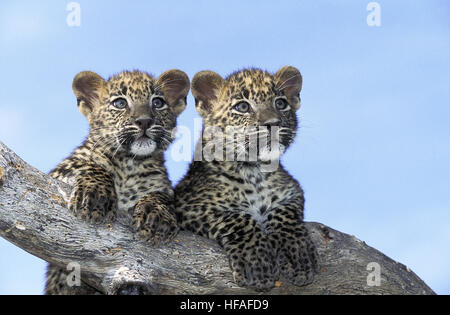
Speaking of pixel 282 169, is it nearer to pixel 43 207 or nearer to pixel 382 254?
pixel 382 254

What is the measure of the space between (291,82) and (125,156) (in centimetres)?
363

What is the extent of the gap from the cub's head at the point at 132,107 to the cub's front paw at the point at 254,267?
8.84 feet

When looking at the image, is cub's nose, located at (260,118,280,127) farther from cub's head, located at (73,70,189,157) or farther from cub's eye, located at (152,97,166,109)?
cub's eye, located at (152,97,166,109)

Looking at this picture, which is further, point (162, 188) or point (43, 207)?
point (162, 188)

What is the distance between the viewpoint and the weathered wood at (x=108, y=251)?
351 inches

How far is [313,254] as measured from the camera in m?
9.53

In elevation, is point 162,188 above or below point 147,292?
above

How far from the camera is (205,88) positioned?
11695mm

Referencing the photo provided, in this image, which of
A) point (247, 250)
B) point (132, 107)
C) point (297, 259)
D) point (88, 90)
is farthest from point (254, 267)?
point (88, 90)

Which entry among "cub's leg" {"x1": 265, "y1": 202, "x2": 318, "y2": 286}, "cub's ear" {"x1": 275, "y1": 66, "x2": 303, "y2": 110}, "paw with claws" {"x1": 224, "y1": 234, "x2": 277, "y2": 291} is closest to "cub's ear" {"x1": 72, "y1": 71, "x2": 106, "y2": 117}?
"cub's ear" {"x1": 275, "y1": 66, "x2": 303, "y2": 110}

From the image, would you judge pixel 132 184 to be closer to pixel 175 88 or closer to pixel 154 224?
pixel 154 224

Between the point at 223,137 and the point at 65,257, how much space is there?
11.6 feet

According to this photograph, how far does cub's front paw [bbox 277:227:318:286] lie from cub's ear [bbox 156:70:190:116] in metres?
3.56
